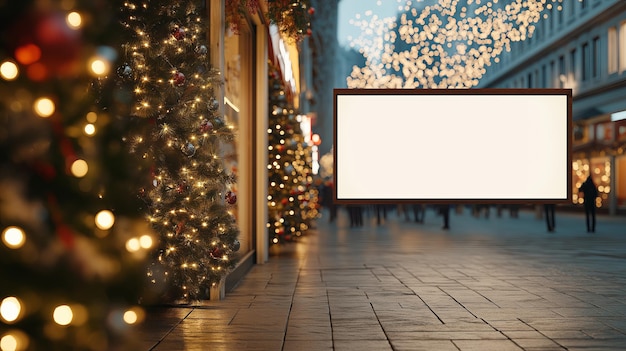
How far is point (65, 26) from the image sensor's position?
2219 mm

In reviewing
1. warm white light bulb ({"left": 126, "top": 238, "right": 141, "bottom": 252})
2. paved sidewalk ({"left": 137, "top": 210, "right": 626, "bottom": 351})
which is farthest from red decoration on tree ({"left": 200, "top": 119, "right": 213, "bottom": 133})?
warm white light bulb ({"left": 126, "top": 238, "right": 141, "bottom": 252})

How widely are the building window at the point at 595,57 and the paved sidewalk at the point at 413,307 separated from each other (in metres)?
32.6

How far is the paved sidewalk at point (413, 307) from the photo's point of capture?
245 inches

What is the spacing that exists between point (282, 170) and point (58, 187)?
13.4m

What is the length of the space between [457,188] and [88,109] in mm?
2603

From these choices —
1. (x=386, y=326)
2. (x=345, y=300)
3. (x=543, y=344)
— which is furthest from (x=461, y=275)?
(x=543, y=344)

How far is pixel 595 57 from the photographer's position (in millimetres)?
45031

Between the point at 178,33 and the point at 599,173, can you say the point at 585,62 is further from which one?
the point at 178,33

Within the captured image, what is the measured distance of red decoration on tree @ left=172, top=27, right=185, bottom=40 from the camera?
24.3ft

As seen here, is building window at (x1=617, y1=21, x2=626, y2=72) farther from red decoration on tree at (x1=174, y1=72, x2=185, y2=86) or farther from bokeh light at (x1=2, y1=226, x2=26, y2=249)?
bokeh light at (x1=2, y1=226, x2=26, y2=249)

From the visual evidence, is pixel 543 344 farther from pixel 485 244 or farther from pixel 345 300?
pixel 485 244

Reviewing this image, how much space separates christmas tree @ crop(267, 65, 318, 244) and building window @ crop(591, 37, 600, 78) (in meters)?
32.2

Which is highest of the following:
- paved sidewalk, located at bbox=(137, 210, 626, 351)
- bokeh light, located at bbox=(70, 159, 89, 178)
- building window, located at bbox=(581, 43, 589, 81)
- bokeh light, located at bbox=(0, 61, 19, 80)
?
building window, located at bbox=(581, 43, 589, 81)

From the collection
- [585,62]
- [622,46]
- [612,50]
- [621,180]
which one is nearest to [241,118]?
[621,180]
